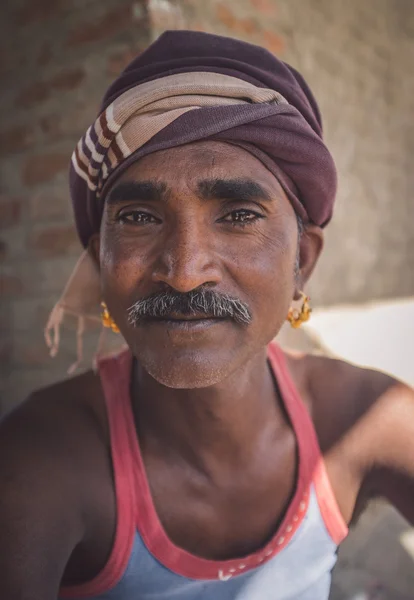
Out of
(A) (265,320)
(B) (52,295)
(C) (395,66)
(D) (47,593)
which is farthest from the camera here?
(C) (395,66)

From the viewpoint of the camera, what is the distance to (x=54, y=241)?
100 inches

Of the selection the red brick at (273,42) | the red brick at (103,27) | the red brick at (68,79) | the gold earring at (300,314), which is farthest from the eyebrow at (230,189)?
the red brick at (273,42)

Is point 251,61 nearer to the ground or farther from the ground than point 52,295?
farther from the ground

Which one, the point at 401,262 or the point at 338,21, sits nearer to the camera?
the point at 338,21

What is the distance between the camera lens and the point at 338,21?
3.12m

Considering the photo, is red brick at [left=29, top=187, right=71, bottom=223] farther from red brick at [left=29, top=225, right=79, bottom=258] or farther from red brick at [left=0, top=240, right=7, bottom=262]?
red brick at [left=0, top=240, right=7, bottom=262]

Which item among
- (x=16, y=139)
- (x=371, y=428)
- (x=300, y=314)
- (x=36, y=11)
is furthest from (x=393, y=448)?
(x=36, y=11)

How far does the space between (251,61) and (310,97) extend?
0.23 meters

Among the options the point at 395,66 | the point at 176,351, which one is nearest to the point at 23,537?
the point at 176,351

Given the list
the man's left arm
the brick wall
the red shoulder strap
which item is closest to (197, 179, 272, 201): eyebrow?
the red shoulder strap

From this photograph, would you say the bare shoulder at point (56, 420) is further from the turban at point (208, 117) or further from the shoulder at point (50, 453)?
the turban at point (208, 117)

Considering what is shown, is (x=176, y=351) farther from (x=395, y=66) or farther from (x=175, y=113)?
(x=395, y=66)

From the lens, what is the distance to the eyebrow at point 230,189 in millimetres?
1177

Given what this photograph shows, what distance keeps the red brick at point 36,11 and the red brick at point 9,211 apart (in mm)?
840
